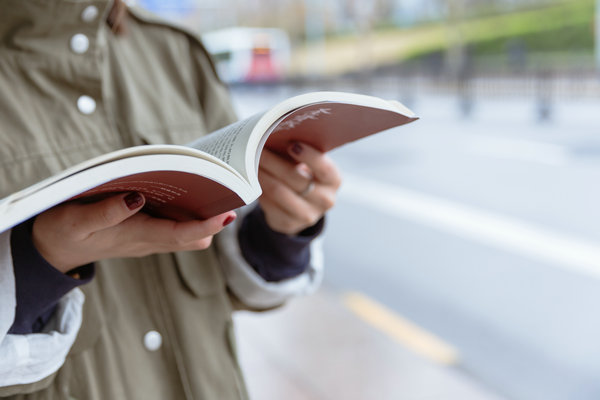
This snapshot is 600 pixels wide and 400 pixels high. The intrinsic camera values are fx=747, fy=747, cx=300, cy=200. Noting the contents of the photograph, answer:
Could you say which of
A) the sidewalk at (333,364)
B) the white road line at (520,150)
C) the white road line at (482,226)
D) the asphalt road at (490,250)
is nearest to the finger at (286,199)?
the sidewalk at (333,364)

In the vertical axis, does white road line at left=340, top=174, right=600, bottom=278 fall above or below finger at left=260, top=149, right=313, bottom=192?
below

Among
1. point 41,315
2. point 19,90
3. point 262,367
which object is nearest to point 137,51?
point 19,90

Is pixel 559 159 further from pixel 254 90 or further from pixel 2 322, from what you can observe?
pixel 254 90

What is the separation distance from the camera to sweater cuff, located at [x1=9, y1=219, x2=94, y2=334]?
920 mm

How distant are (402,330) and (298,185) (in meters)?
2.80

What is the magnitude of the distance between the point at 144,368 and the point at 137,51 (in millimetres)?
519

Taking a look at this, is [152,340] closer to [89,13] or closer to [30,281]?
[30,281]

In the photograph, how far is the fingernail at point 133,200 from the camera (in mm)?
827

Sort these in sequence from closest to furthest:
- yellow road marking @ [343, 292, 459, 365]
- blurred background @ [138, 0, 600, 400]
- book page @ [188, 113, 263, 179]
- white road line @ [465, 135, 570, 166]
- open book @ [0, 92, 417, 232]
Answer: open book @ [0, 92, 417, 232] → book page @ [188, 113, 263, 179] → blurred background @ [138, 0, 600, 400] → yellow road marking @ [343, 292, 459, 365] → white road line @ [465, 135, 570, 166]

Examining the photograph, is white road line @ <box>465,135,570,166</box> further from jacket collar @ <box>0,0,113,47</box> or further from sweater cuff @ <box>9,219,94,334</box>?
sweater cuff @ <box>9,219,94,334</box>

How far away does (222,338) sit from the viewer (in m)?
1.18

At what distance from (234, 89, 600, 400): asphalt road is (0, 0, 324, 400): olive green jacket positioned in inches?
92.5

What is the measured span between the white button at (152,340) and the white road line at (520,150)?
7543 millimetres

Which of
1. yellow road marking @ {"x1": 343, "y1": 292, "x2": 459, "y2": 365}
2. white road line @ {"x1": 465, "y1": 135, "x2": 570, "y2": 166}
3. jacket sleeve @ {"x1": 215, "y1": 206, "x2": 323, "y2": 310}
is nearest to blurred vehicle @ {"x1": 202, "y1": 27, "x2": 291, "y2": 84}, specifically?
white road line @ {"x1": 465, "y1": 135, "x2": 570, "y2": 166}
